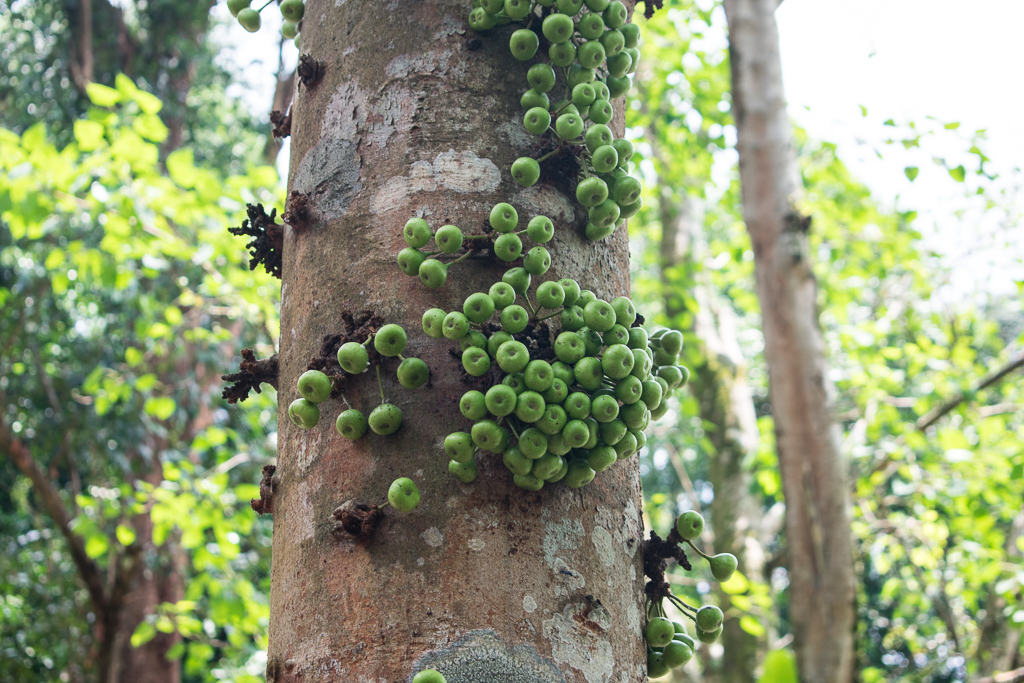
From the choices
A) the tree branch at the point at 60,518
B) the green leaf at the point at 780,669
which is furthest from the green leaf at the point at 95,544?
the green leaf at the point at 780,669

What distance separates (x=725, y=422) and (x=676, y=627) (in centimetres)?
686

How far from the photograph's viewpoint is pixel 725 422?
8.05 meters

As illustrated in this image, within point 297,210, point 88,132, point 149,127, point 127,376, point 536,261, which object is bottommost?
point 536,261

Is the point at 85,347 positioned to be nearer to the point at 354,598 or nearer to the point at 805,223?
the point at 805,223

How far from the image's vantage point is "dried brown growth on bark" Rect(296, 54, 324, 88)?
5.36 feet

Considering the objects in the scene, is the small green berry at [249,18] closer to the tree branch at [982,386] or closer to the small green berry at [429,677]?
the small green berry at [429,677]

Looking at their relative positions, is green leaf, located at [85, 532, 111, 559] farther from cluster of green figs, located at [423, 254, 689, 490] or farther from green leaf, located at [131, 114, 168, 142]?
cluster of green figs, located at [423, 254, 689, 490]

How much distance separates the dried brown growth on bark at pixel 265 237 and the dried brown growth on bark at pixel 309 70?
30 cm

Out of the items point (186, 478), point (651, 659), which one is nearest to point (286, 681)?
point (651, 659)

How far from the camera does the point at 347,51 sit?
1.62 metres

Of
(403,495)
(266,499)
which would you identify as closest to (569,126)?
(403,495)

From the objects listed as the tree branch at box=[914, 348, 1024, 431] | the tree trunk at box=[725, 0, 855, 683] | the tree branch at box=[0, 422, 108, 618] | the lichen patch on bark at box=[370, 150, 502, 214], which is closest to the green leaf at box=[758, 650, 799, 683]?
the lichen patch on bark at box=[370, 150, 502, 214]

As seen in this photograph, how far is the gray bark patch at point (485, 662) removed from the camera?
3.59ft

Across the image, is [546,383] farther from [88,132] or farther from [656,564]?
[88,132]
